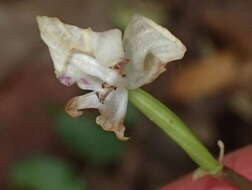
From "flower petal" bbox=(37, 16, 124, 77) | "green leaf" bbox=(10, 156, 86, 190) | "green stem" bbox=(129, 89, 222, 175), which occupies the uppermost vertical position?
"flower petal" bbox=(37, 16, 124, 77)

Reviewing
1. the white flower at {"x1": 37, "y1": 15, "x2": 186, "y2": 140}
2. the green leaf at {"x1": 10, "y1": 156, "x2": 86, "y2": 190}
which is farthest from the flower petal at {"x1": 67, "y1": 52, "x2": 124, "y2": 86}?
the green leaf at {"x1": 10, "y1": 156, "x2": 86, "y2": 190}

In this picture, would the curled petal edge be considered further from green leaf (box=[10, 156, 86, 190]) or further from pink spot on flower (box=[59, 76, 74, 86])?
green leaf (box=[10, 156, 86, 190])

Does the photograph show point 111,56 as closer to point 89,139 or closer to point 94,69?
point 94,69

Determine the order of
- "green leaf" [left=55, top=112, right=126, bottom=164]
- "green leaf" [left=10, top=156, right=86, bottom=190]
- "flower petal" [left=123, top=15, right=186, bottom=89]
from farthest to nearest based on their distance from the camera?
"green leaf" [left=55, top=112, right=126, bottom=164], "green leaf" [left=10, top=156, right=86, bottom=190], "flower petal" [left=123, top=15, right=186, bottom=89]

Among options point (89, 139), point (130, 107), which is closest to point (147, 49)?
point (130, 107)

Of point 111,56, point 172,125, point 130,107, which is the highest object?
point 111,56
